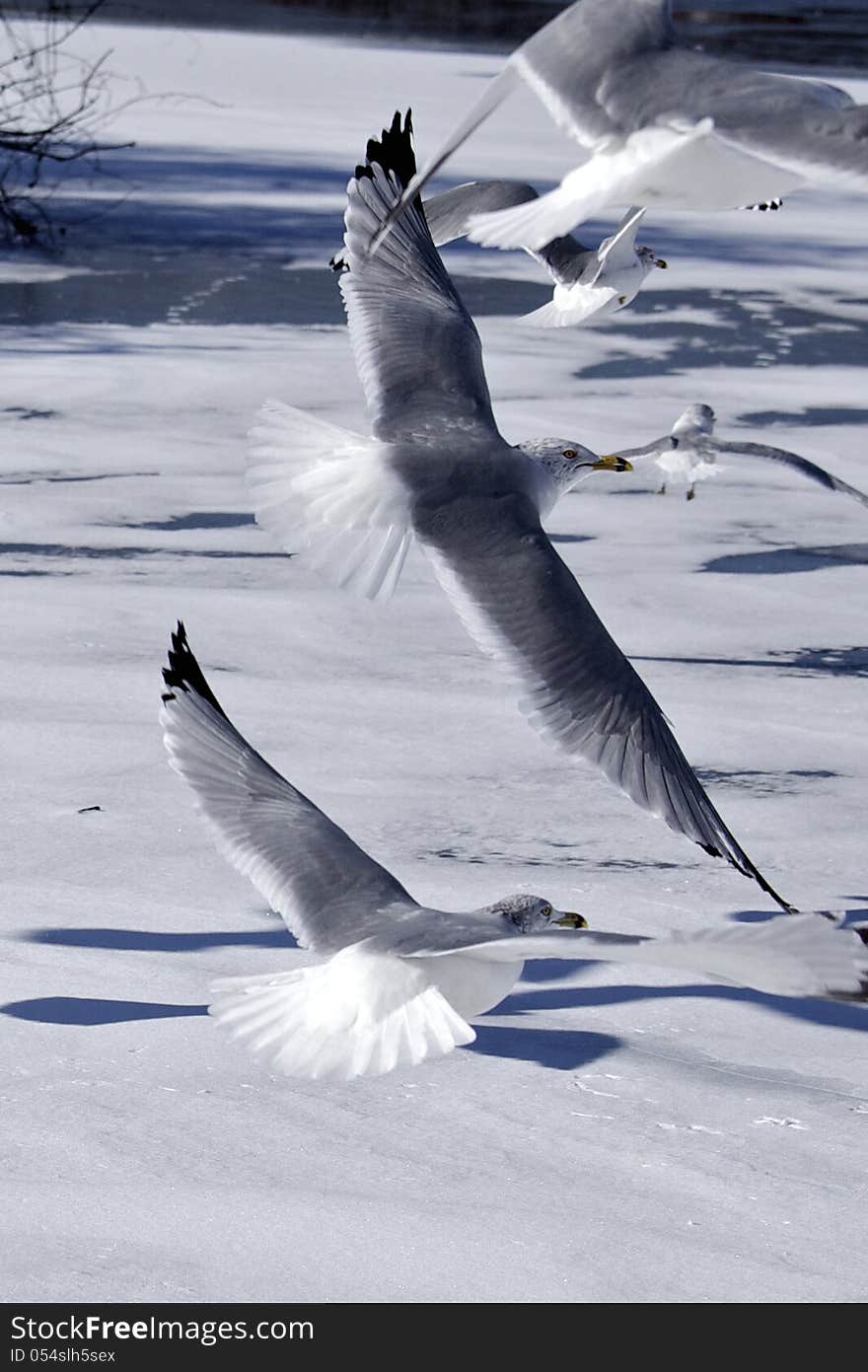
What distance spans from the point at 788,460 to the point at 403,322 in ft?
2.30

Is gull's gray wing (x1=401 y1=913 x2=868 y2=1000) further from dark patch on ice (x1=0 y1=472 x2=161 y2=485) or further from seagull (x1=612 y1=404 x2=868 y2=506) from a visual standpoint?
dark patch on ice (x1=0 y1=472 x2=161 y2=485)

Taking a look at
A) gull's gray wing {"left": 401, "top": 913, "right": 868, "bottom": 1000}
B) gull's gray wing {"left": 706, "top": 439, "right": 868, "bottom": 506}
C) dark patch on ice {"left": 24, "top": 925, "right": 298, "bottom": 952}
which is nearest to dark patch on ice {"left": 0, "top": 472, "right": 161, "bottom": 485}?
dark patch on ice {"left": 24, "top": 925, "right": 298, "bottom": 952}

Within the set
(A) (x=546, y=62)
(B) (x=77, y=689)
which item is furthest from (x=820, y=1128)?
(B) (x=77, y=689)

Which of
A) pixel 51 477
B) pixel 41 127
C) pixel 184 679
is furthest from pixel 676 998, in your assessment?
pixel 41 127

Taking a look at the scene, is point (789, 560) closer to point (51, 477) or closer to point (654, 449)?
point (51, 477)

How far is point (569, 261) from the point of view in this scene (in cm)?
319

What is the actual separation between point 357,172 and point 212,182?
1004 centimetres

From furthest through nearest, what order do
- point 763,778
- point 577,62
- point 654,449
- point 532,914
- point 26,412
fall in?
point 26,412 → point 763,778 → point 654,449 → point 532,914 → point 577,62

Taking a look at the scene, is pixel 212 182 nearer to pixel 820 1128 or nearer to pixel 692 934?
pixel 820 1128

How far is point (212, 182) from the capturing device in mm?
12336

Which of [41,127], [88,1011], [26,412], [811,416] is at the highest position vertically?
[41,127]

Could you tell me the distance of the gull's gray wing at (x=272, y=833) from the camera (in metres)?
2.29

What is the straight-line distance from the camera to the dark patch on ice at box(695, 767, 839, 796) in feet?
13.1

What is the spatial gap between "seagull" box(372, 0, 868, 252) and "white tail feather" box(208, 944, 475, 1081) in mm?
711
